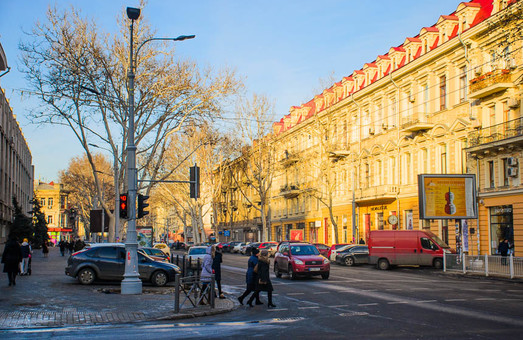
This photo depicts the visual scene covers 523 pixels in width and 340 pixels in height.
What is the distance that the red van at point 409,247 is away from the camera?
1299 inches

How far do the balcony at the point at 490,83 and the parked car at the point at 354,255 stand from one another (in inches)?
463

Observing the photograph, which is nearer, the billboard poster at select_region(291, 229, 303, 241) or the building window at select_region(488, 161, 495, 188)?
the building window at select_region(488, 161, 495, 188)

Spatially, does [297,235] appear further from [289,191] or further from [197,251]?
[197,251]

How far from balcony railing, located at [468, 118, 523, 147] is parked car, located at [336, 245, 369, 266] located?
31.0 feet

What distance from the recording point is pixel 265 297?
18.6 metres

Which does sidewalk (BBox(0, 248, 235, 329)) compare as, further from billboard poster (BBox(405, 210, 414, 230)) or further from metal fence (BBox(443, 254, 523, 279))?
billboard poster (BBox(405, 210, 414, 230))

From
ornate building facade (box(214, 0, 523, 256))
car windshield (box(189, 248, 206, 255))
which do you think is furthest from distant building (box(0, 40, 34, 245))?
ornate building facade (box(214, 0, 523, 256))

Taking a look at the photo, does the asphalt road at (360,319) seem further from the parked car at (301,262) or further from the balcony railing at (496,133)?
the balcony railing at (496,133)

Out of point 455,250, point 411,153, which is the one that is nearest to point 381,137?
point 411,153

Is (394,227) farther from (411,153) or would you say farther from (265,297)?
(265,297)

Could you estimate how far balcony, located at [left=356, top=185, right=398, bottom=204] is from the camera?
4447 cm

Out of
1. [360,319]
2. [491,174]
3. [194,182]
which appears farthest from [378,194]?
[360,319]

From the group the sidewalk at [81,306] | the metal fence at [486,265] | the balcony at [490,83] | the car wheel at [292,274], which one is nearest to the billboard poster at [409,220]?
the balcony at [490,83]

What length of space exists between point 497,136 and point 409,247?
816cm
